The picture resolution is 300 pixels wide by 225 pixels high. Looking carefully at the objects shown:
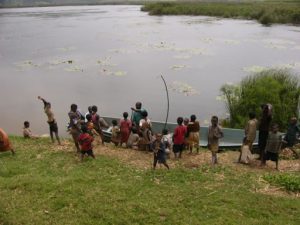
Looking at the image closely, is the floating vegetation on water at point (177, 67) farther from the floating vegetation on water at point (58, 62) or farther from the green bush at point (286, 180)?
the green bush at point (286, 180)

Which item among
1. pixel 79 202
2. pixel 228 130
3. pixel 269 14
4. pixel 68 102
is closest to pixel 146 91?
pixel 68 102

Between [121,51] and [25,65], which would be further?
[121,51]

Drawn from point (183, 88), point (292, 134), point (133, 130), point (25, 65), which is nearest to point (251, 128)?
point (292, 134)

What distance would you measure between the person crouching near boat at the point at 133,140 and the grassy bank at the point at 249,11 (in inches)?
1577

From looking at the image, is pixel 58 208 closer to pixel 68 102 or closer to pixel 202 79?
pixel 68 102

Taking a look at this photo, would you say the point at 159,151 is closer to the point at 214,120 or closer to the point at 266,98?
the point at 214,120

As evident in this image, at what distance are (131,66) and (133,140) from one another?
16.9 m

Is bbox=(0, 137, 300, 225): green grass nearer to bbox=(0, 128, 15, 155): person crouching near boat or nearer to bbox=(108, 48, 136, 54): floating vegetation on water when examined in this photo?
bbox=(0, 128, 15, 155): person crouching near boat

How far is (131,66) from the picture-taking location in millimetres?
27406

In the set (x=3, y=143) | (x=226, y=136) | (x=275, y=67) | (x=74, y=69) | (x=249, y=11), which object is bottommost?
(x=226, y=136)

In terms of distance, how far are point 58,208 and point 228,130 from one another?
22.6ft

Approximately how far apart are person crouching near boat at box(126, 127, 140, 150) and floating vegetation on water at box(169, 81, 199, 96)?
380 inches

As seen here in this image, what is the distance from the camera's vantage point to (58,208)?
23.2 ft

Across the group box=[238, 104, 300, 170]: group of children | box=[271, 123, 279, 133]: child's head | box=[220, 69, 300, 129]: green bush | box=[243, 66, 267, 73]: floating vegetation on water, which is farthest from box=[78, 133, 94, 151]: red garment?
box=[243, 66, 267, 73]: floating vegetation on water
